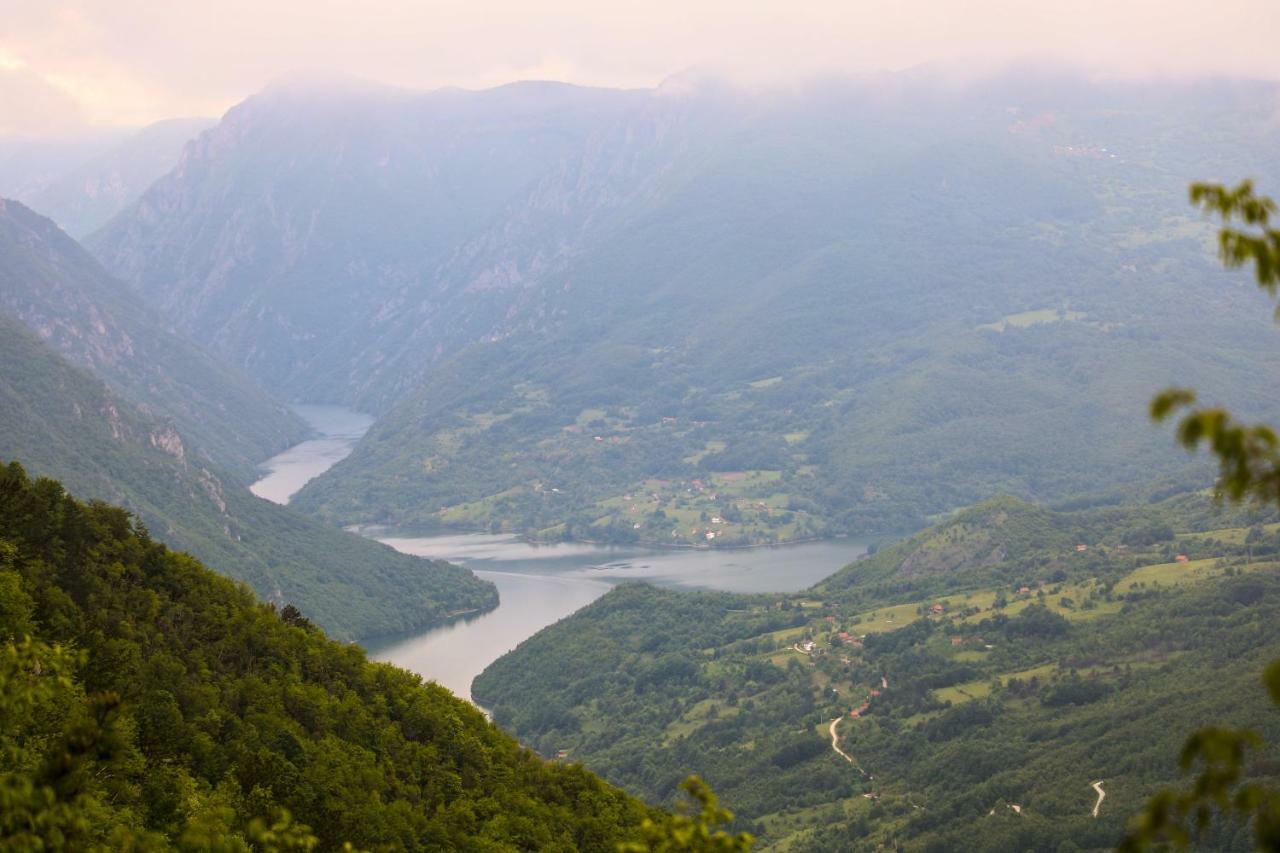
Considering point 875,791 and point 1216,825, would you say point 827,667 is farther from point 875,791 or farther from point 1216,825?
point 1216,825

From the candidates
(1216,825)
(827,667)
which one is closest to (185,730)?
(1216,825)

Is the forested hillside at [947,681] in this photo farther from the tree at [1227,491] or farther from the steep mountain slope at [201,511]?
the tree at [1227,491]

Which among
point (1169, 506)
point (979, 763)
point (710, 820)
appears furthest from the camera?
point (1169, 506)

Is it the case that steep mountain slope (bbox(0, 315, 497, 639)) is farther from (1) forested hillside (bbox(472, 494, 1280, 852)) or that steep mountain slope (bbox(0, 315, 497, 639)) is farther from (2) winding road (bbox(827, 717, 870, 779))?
(2) winding road (bbox(827, 717, 870, 779))

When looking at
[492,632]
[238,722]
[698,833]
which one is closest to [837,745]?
[238,722]

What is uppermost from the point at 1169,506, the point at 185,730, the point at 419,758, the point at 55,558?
the point at 55,558

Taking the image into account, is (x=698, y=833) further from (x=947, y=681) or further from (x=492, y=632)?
(x=492, y=632)

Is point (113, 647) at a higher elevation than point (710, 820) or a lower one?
lower

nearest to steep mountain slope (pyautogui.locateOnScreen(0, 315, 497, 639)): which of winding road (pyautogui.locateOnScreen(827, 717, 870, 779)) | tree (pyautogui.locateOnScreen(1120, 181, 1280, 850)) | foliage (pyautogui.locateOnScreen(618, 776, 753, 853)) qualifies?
winding road (pyautogui.locateOnScreen(827, 717, 870, 779))
